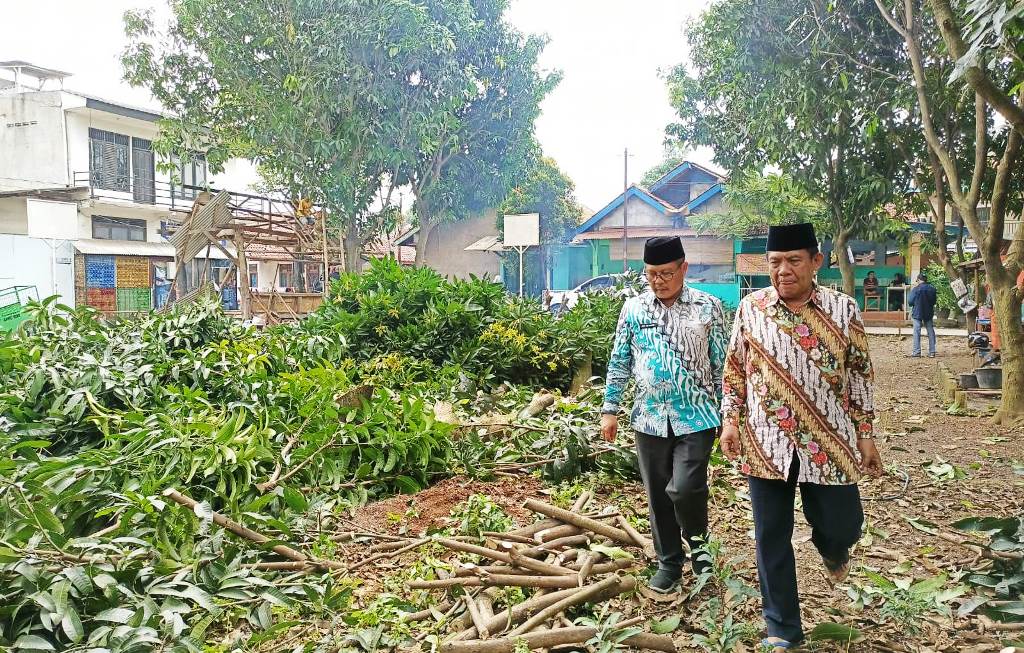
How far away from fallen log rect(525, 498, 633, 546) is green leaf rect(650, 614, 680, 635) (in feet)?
1.99

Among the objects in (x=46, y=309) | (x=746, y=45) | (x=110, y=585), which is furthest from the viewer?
(x=746, y=45)

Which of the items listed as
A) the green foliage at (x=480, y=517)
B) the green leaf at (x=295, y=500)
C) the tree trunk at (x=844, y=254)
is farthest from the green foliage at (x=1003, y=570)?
the tree trunk at (x=844, y=254)

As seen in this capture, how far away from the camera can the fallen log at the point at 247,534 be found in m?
2.50

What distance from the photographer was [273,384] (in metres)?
4.00

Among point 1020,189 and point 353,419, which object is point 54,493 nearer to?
point 353,419

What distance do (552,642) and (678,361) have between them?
3.28 ft

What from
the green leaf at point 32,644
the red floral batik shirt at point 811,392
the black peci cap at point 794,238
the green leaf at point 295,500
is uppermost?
the black peci cap at point 794,238

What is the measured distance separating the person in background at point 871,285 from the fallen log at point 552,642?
1647 cm

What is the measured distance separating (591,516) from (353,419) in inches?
50.2

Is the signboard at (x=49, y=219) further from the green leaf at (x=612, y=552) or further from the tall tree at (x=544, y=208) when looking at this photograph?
the green leaf at (x=612, y=552)

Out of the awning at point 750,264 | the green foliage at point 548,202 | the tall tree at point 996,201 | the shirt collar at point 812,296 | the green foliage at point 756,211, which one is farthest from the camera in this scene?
the green foliage at point 548,202

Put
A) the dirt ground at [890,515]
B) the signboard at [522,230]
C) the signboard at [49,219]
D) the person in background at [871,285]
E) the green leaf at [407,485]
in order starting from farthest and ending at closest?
1. the person in background at [871,285]
2. the signboard at [522,230]
3. the signboard at [49,219]
4. the green leaf at [407,485]
5. the dirt ground at [890,515]

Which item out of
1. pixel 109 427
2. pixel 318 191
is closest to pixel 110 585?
pixel 109 427

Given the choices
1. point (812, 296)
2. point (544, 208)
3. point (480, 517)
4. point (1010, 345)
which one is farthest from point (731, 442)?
point (544, 208)
